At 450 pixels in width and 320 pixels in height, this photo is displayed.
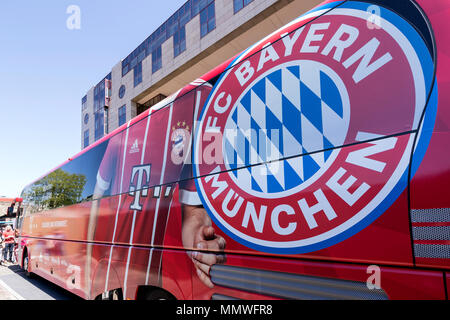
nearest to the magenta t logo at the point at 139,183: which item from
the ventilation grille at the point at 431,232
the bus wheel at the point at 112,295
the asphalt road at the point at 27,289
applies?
the bus wheel at the point at 112,295

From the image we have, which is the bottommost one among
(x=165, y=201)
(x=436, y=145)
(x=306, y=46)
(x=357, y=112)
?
(x=165, y=201)

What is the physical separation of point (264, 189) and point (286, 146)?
1.19 feet

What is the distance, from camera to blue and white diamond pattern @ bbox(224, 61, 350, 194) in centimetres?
191

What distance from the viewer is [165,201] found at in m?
3.21

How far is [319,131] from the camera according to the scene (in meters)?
1.94

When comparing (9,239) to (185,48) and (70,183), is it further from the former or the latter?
(185,48)

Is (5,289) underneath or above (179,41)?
underneath

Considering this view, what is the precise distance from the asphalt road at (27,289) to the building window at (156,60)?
18.7 m

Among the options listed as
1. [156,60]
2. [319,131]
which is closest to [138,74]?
[156,60]

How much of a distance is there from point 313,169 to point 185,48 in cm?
2167

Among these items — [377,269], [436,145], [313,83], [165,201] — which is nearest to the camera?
[436,145]

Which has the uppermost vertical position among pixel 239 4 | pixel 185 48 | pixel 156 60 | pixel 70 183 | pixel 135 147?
pixel 156 60
